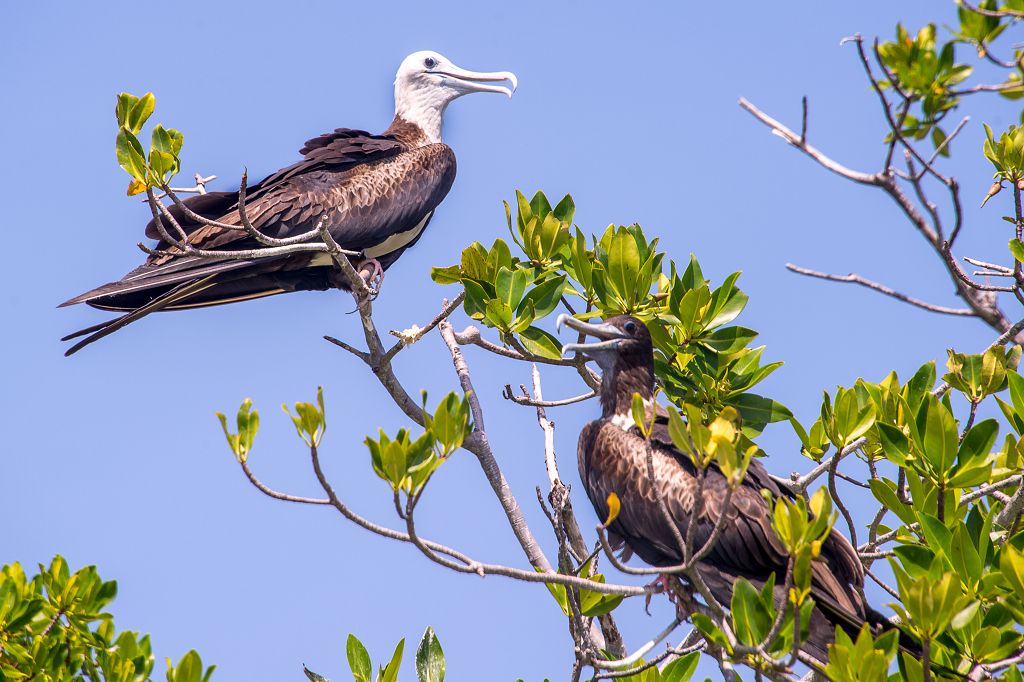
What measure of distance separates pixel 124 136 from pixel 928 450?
114 inches

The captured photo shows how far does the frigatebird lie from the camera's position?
397cm

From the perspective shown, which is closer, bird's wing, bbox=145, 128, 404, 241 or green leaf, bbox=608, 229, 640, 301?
green leaf, bbox=608, 229, 640, 301

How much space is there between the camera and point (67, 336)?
537cm

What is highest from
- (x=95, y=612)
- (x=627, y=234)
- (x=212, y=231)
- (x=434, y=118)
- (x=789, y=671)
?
(x=434, y=118)

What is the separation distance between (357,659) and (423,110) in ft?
13.9

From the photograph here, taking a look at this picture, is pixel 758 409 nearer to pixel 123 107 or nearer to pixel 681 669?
pixel 681 669

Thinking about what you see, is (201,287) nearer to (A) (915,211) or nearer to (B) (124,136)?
(B) (124,136)

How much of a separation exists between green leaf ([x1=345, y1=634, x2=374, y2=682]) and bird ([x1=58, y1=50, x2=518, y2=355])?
87.8 inches

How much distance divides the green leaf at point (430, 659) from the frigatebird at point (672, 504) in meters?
0.86

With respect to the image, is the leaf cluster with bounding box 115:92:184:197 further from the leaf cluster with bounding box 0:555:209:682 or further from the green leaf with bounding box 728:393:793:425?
the green leaf with bounding box 728:393:793:425

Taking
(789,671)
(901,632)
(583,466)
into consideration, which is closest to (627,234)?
(583,466)

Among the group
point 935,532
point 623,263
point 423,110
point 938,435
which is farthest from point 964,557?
point 423,110

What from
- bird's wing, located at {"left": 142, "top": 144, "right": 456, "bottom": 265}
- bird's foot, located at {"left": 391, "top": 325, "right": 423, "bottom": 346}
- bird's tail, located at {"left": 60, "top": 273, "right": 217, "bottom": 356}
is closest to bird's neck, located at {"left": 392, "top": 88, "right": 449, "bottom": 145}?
bird's wing, located at {"left": 142, "top": 144, "right": 456, "bottom": 265}

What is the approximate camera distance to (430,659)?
3.97 m
